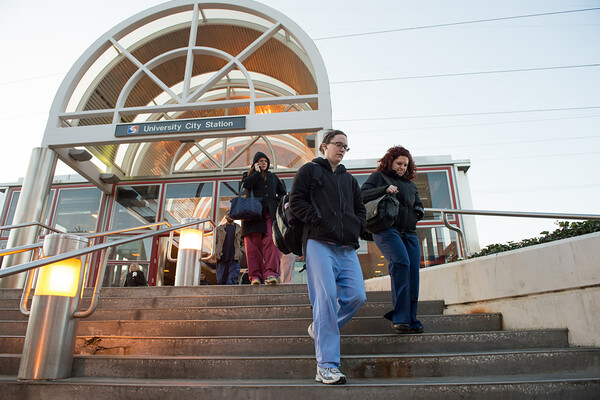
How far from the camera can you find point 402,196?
361 centimetres

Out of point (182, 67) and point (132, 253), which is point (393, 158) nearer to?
point (132, 253)

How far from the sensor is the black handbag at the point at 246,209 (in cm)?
491

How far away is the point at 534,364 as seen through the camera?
267 centimetres

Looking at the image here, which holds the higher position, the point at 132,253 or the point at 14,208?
the point at 14,208

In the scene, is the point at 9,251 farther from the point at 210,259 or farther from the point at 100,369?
the point at 210,259

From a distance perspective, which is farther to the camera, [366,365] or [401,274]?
[401,274]

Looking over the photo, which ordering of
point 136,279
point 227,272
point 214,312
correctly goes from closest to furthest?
point 214,312, point 227,272, point 136,279

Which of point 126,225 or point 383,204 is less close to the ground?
point 126,225

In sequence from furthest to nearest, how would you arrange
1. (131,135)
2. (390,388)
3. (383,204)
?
(131,135), (383,204), (390,388)

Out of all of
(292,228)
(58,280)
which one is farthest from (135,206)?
(292,228)

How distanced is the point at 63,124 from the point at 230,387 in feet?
27.9

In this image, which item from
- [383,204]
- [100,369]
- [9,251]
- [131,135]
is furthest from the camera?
[131,135]

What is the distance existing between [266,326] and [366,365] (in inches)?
43.0

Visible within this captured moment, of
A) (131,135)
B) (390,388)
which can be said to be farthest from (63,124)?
(390,388)
